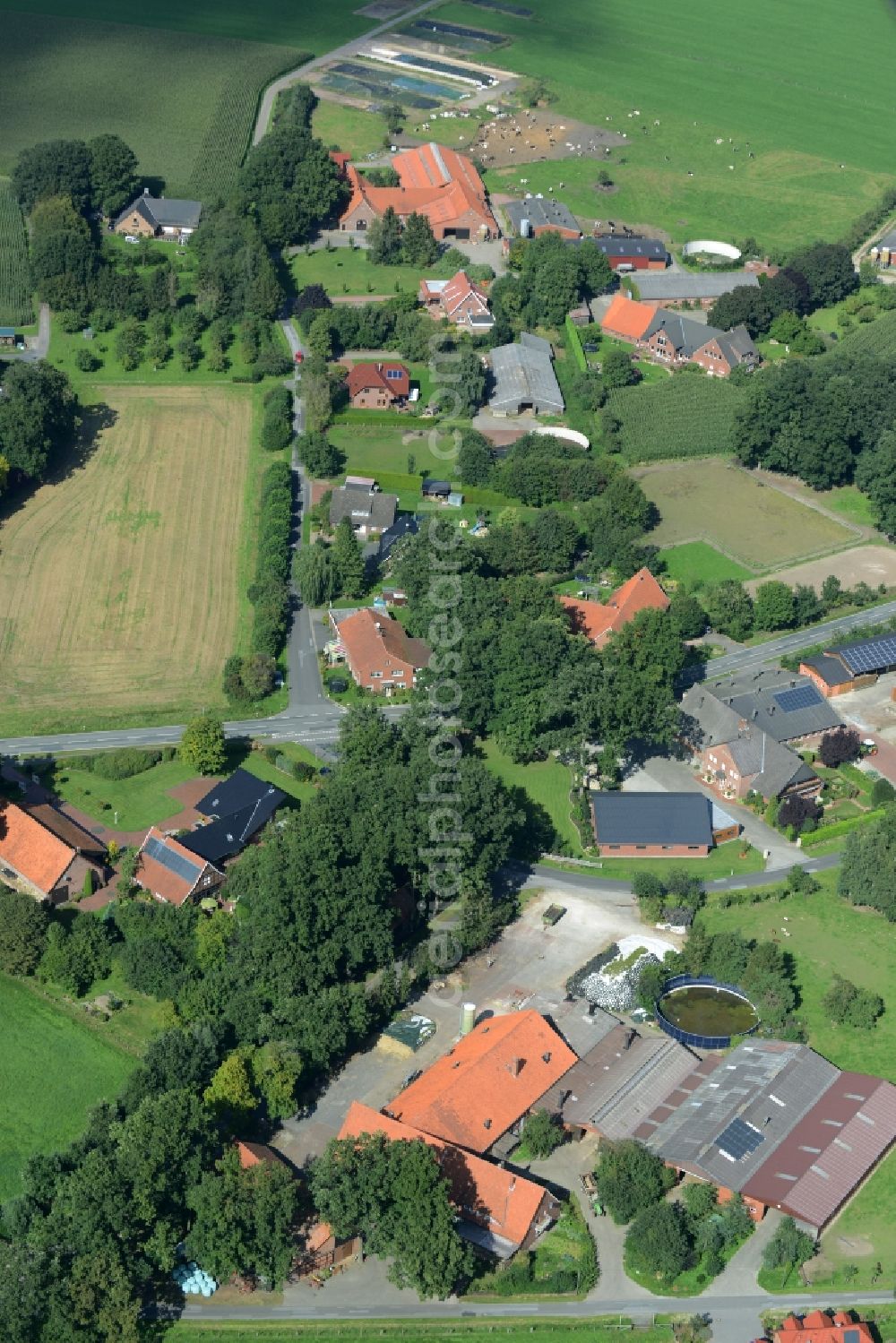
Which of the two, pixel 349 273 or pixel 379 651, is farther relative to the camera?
pixel 349 273

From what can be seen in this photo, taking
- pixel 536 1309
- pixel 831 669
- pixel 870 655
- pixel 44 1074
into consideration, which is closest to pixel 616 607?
pixel 831 669

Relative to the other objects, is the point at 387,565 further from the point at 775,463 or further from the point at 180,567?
the point at 775,463

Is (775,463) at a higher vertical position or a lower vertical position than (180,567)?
higher

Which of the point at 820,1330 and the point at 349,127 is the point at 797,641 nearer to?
the point at 820,1330

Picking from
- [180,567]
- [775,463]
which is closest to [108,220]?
[180,567]

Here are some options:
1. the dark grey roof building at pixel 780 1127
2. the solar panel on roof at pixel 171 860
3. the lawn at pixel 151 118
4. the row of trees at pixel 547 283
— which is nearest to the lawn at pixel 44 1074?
the solar panel on roof at pixel 171 860
